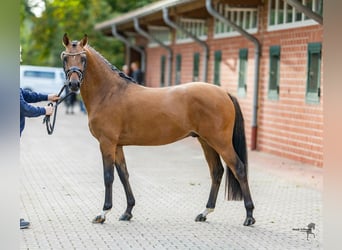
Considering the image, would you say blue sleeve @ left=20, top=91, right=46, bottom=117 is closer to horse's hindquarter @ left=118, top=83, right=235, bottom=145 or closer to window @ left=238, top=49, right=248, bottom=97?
horse's hindquarter @ left=118, top=83, right=235, bottom=145

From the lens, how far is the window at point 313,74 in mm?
14094

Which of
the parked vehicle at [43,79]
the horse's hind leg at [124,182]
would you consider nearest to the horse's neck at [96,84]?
the horse's hind leg at [124,182]

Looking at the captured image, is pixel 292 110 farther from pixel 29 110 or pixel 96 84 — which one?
pixel 29 110

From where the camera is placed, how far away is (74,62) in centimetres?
743

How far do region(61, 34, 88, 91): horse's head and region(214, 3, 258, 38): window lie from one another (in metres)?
10.8

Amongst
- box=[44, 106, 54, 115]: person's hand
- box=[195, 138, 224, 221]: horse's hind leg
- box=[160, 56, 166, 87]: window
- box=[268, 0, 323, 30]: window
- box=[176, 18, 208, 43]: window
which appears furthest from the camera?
box=[160, 56, 166, 87]: window

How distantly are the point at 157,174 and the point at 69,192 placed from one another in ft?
9.12

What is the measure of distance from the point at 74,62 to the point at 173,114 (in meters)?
1.17

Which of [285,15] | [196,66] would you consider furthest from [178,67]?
[285,15]

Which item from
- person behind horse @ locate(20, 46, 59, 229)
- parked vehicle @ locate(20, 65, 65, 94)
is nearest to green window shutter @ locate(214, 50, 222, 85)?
person behind horse @ locate(20, 46, 59, 229)

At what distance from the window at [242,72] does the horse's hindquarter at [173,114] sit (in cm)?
1086

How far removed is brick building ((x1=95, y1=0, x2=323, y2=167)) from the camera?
14.4m

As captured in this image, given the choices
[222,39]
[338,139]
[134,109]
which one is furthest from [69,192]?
[222,39]

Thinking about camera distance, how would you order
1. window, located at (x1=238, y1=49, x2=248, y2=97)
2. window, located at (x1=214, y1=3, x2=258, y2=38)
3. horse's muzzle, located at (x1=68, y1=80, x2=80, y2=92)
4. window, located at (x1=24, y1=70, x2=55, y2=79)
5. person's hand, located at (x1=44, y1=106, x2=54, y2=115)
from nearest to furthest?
1. person's hand, located at (x1=44, y1=106, x2=54, y2=115)
2. horse's muzzle, located at (x1=68, y1=80, x2=80, y2=92)
3. window, located at (x1=214, y1=3, x2=258, y2=38)
4. window, located at (x1=238, y1=49, x2=248, y2=97)
5. window, located at (x1=24, y1=70, x2=55, y2=79)
